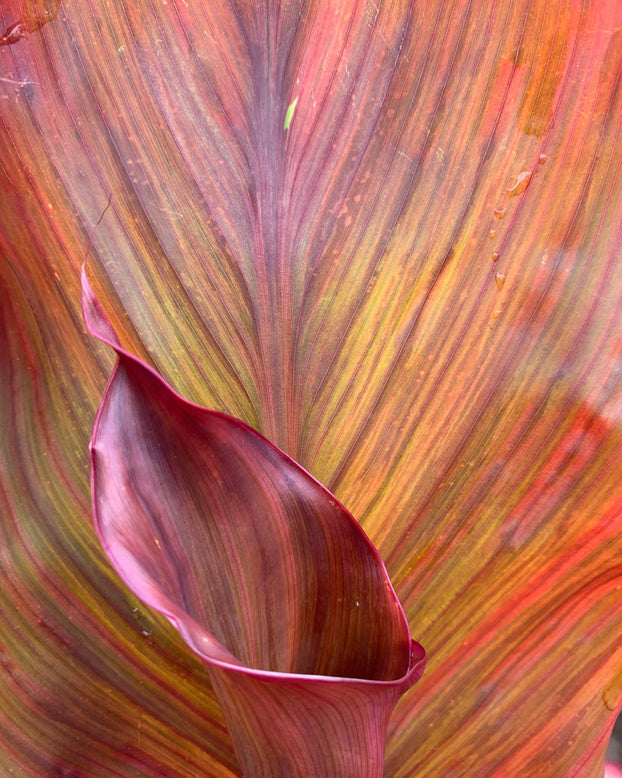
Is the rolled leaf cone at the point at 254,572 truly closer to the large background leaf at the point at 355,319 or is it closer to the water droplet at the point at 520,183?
the large background leaf at the point at 355,319

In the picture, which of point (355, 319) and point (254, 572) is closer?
point (254, 572)

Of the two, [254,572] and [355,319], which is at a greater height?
[355,319]

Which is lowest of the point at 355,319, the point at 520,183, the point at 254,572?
the point at 254,572

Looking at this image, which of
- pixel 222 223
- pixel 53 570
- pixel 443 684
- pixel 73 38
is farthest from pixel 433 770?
pixel 73 38

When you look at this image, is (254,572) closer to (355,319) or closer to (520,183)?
(355,319)

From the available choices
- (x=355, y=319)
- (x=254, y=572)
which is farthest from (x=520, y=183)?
(x=254, y=572)

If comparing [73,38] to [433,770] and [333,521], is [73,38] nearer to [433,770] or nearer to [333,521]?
[333,521]
